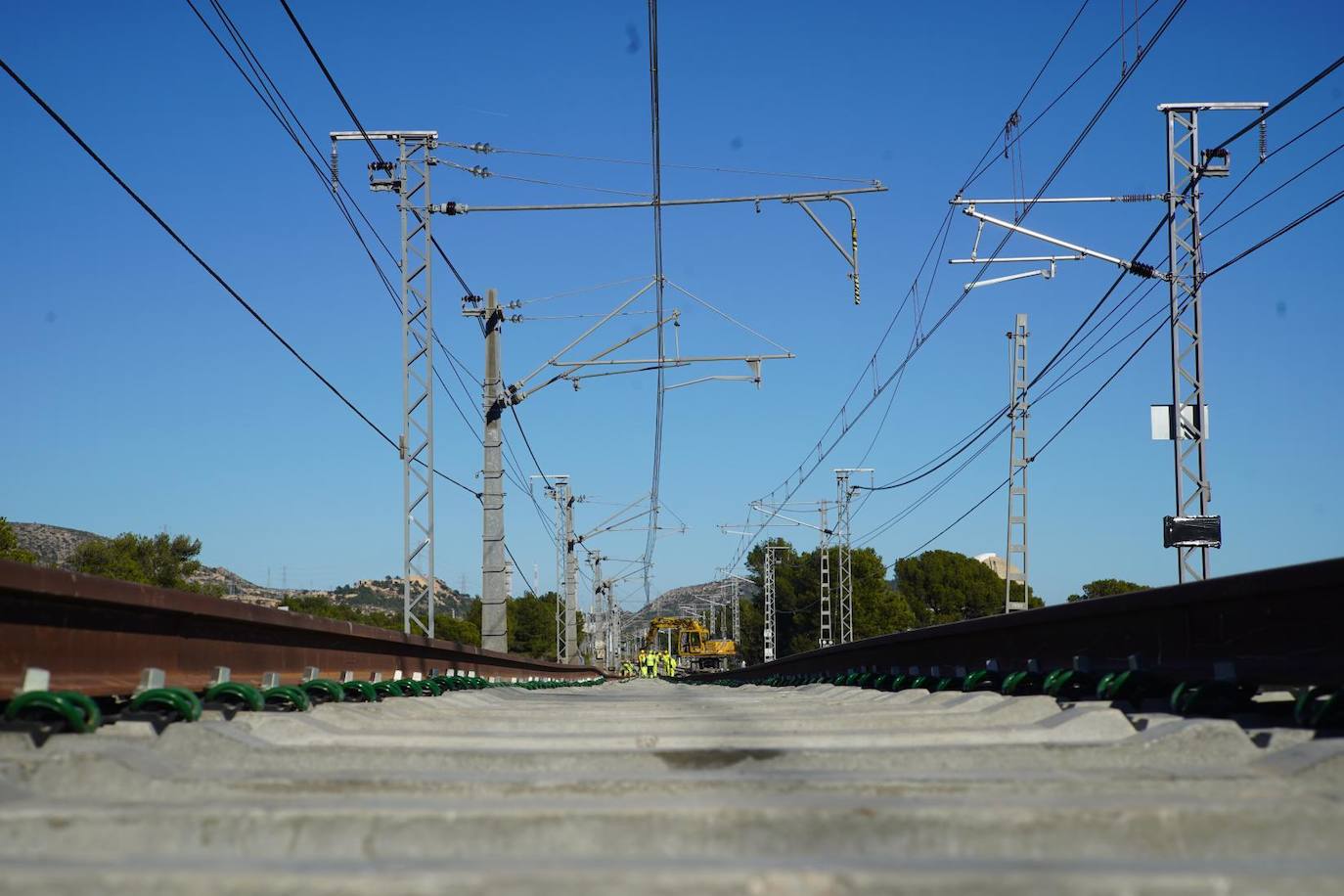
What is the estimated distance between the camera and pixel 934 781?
11.6ft

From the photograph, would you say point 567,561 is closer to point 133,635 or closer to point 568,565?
point 568,565

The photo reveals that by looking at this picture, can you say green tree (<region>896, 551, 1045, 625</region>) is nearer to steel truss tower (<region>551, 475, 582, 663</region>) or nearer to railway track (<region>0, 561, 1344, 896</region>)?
steel truss tower (<region>551, 475, 582, 663</region>)

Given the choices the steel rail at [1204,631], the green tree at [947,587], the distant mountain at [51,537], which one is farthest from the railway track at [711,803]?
the distant mountain at [51,537]

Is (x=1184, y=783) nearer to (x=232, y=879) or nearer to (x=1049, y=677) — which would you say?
(x=232, y=879)

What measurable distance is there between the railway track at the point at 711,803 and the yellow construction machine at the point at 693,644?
83.6 m

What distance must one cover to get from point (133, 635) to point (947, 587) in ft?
403

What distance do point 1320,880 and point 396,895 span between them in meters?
1.72

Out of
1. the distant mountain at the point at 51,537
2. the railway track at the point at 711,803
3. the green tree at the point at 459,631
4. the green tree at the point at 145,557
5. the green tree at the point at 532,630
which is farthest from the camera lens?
the distant mountain at the point at 51,537

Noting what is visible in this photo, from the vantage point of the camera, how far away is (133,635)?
5871 millimetres

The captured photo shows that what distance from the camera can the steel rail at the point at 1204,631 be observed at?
512 cm

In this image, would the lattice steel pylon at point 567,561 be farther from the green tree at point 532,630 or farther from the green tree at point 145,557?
the green tree at point 532,630

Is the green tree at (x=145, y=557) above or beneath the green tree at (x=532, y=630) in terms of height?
above

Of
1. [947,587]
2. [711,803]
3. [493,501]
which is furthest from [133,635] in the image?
[947,587]

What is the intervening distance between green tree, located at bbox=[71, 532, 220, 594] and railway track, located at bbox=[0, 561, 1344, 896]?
253ft
